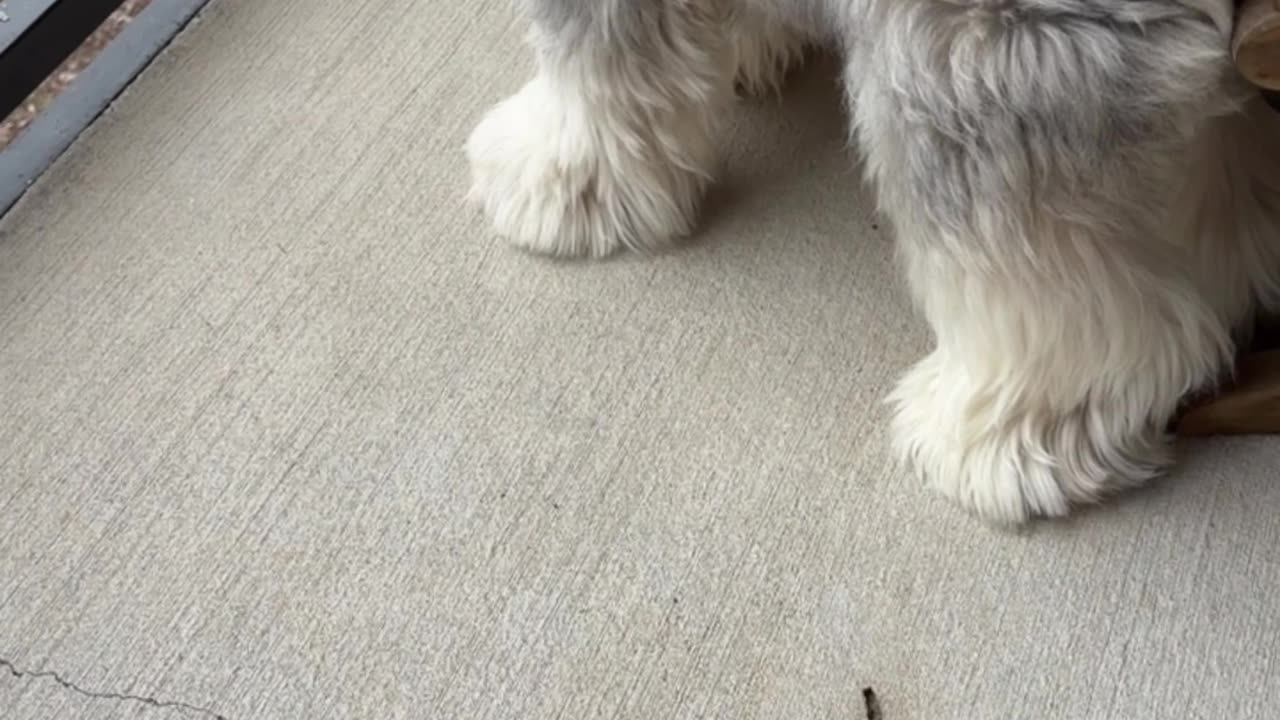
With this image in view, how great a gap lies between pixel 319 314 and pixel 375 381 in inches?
4.2

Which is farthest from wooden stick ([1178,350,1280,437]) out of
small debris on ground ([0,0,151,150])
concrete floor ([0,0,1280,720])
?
small debris on ground ([0,0,151,150])

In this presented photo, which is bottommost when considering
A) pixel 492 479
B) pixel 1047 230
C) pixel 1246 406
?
pixel 1246 406

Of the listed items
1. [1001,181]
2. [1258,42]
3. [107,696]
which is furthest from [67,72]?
[1258,42]

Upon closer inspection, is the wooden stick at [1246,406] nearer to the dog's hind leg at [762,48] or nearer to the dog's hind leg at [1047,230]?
the dog's hind leg at [1047,230]

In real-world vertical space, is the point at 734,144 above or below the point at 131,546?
below

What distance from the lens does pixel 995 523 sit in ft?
3.73

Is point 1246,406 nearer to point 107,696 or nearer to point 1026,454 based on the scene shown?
point 1026,454

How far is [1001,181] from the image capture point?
0.89 metres

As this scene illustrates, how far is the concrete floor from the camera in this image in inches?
43.1

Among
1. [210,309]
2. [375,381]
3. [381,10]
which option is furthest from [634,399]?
[381,10]

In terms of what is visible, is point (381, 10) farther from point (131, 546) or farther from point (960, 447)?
point (960, 447)

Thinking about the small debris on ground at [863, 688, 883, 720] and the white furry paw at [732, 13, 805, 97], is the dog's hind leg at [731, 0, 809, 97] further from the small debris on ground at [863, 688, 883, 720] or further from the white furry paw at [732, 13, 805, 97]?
the small debris on ground at [863, 688, 883, 720]

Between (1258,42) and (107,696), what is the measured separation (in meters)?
1.01

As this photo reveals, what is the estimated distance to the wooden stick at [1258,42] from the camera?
2.57ft
